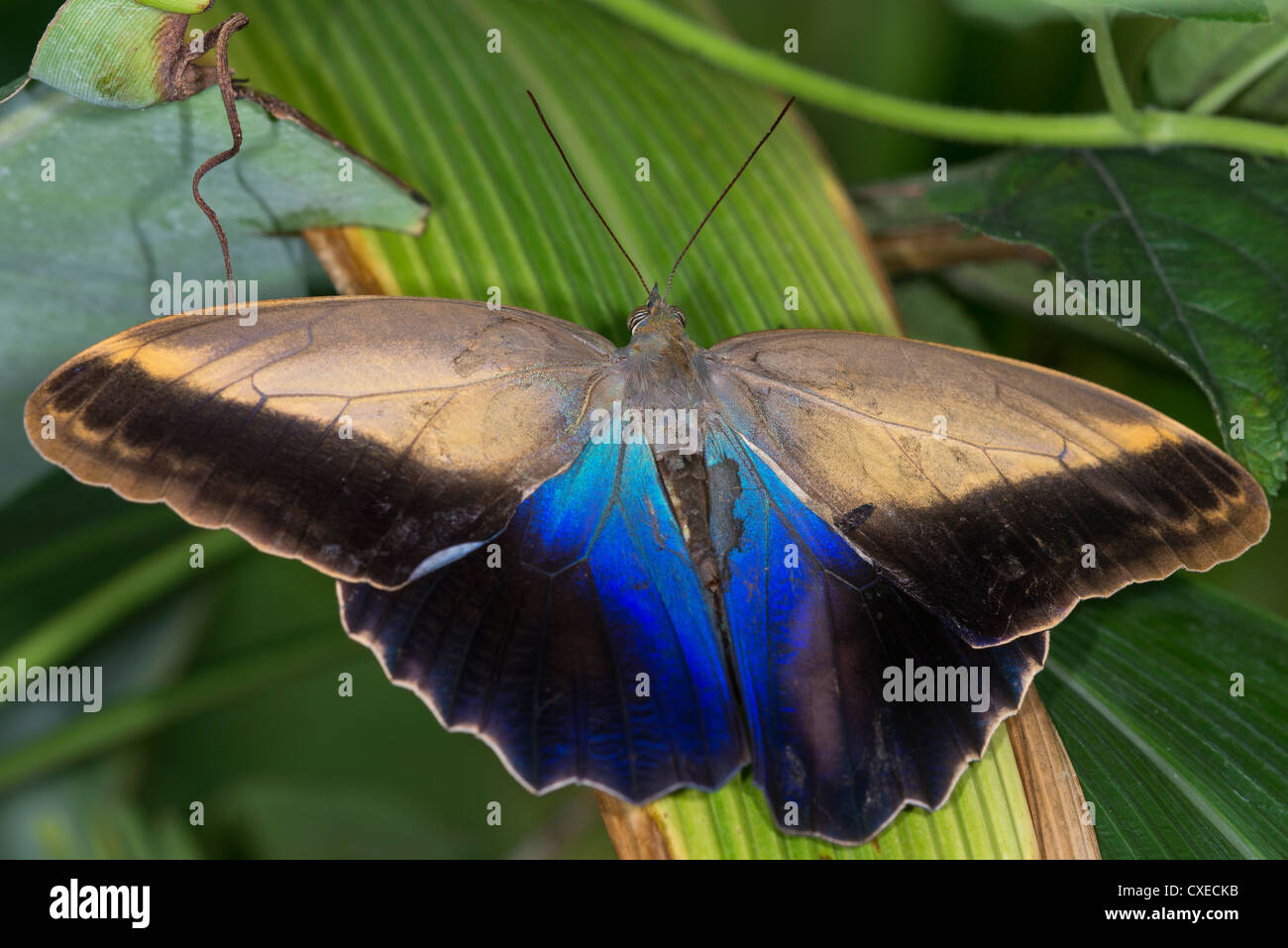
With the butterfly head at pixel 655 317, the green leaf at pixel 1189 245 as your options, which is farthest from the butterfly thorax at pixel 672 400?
the green leaf at pixel 1189 245

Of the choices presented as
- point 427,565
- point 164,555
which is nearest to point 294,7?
point 427,565

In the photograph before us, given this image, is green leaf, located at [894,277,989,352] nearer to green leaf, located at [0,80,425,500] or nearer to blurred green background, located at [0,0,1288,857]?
blurred green background, located at [0,0,1288,857]

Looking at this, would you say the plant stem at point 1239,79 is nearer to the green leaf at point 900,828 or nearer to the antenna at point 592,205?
the antenna at point 592,205

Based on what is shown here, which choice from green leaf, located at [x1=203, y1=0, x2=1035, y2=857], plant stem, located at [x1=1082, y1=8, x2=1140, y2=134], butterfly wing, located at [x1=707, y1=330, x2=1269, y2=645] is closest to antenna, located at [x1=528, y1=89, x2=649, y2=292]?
green leaf, located at [x1=203, y1=0, x2=1035, y2=857]

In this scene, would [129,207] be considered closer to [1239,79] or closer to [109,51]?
[109,51]

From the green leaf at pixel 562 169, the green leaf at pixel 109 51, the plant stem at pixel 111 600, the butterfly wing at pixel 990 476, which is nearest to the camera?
the green leaf at pixel 109 51
